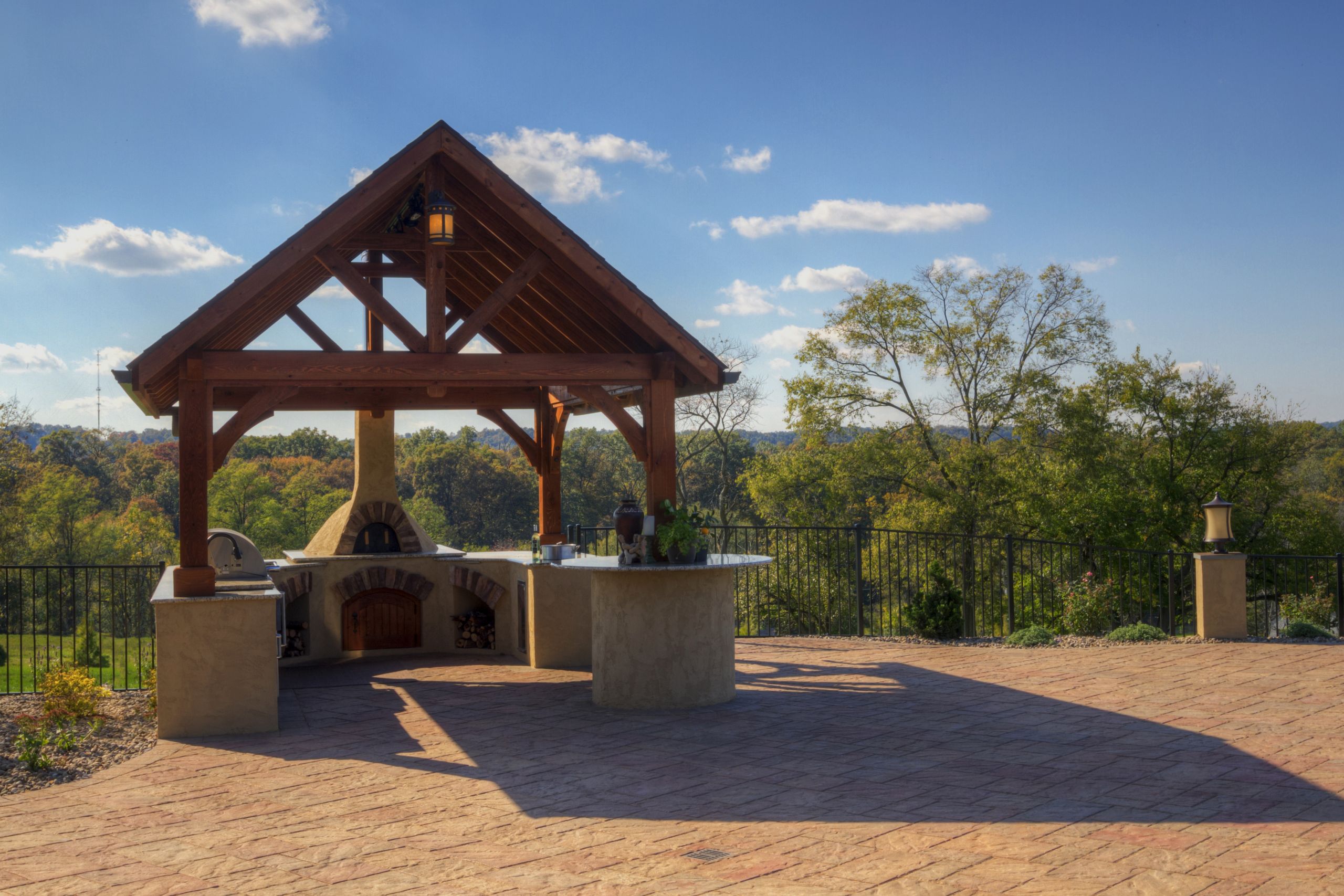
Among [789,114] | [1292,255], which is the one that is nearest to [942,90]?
[789,114]

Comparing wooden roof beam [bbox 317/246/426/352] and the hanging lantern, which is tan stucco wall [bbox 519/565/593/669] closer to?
wooden roof beam [bbox 317/246/426/352]

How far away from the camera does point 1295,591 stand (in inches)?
696

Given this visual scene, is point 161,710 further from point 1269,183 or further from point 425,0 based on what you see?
point 1269,183

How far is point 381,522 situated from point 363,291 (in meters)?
4.84

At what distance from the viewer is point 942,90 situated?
16.1m

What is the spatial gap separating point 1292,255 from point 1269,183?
2.30 metres

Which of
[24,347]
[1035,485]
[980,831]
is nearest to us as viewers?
[980,831]

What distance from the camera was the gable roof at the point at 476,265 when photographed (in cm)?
796

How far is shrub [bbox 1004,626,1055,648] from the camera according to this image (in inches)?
488

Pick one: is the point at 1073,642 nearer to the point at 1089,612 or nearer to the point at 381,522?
the point at 1089,612

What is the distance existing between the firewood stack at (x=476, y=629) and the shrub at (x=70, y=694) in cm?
411

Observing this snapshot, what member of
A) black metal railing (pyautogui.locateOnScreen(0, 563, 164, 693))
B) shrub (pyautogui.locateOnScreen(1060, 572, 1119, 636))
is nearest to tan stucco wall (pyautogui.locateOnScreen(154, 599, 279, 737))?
black metal railing (pyautogui.locateOnScreen(0, 563, 164, 693))

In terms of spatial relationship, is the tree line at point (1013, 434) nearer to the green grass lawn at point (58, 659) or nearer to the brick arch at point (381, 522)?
the green grass lawn at point (58, 659)

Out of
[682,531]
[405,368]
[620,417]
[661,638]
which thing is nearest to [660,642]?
[661,638]
